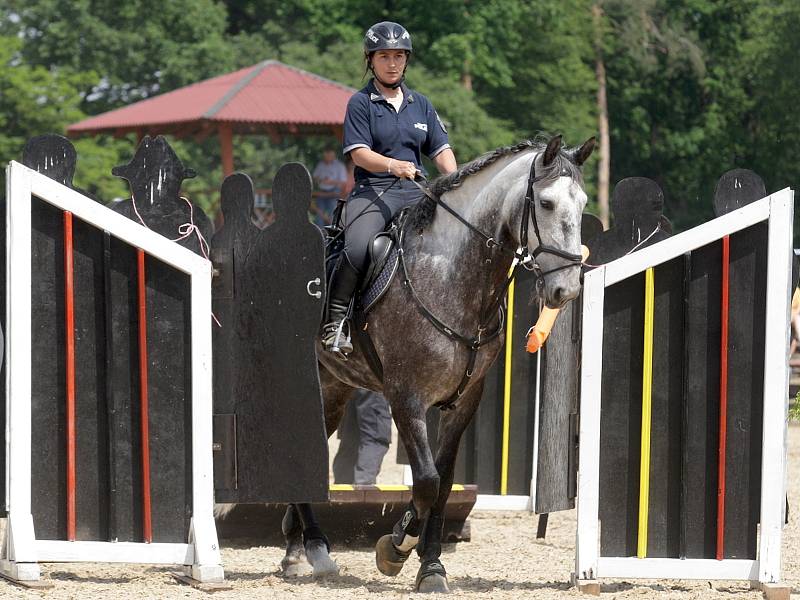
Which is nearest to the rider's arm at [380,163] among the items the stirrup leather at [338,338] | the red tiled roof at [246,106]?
the stirrup leather at [338,338]

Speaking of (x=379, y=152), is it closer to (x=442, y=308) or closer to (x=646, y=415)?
(x=442, y=308)

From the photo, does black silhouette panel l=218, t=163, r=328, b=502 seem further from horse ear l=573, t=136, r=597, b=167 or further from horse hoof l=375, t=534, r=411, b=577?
horse ear l=573, t=136, r=597, b=167

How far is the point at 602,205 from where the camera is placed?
36.9 meters

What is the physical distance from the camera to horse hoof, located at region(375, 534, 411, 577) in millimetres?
6688

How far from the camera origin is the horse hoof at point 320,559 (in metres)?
7.00

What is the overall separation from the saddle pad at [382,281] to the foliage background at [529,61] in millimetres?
27724

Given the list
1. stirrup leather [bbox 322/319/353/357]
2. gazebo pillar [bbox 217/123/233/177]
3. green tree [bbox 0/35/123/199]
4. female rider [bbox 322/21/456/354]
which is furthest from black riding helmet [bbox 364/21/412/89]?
green tree [bbox 0/35/123/199]

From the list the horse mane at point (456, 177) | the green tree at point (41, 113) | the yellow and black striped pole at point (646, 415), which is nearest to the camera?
the yellow and black striped pole at point (646, 415)

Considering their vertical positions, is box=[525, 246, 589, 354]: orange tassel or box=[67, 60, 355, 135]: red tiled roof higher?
box=[67, 60, 355, 135]: red tiled roof

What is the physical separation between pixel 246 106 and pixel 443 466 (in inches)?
756

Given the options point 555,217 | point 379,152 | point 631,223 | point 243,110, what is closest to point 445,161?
point 379,152

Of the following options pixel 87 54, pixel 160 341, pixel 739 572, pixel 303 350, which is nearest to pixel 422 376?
pixel 303 350

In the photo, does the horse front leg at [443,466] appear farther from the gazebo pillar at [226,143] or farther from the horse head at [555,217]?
the gazebo pillar at [226,143]

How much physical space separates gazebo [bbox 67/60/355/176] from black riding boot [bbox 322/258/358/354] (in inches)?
700
